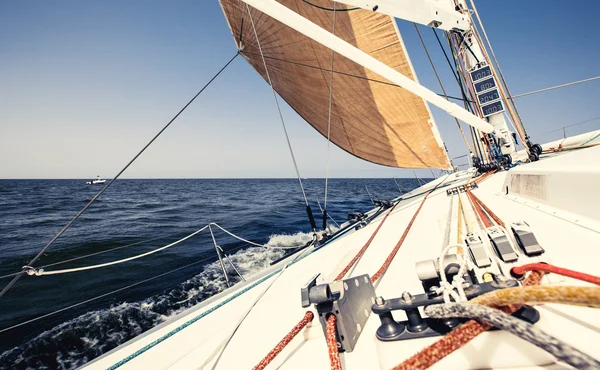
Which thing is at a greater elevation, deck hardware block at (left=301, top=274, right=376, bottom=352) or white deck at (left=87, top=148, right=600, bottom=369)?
deck hardware block at (left=301, top=274, right=376, bottom=352)

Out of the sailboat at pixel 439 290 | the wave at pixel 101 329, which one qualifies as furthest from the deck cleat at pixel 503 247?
the wave at pixel 101 329

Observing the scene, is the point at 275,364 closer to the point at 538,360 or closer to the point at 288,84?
the point at 538,360

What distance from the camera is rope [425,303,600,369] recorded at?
16.7 inches

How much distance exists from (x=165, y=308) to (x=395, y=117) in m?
5.40

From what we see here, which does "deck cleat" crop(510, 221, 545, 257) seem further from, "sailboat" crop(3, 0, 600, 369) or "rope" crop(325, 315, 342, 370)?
"rope" crop(325, 315, 342, 370)

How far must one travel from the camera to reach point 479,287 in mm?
713

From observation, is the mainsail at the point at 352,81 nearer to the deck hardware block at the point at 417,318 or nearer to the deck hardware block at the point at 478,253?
the deck hardware block at the point at 478,253

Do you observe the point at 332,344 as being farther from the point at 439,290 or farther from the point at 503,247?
the point at 503,247

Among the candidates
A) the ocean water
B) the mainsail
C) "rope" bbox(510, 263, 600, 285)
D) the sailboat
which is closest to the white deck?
the sailboat

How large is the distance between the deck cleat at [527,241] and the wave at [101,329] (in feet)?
8.12

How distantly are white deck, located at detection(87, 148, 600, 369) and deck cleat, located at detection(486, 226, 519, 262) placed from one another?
0.07 meters

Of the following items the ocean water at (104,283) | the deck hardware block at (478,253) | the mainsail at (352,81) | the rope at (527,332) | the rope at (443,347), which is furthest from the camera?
the mainsail at (352,81)

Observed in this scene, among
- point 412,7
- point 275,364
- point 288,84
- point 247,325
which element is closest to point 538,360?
point 275,364

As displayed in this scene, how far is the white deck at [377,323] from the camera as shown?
0.64 m
